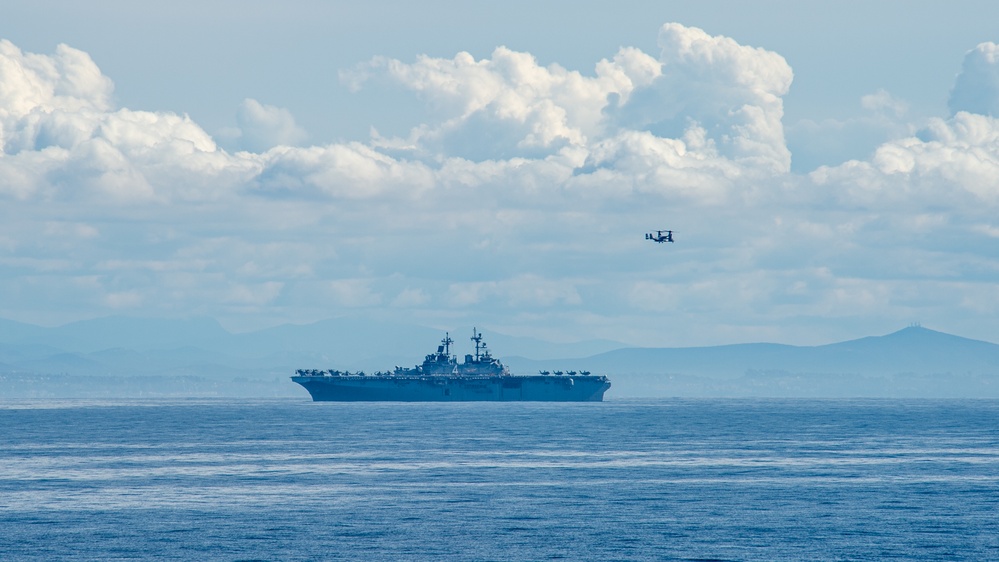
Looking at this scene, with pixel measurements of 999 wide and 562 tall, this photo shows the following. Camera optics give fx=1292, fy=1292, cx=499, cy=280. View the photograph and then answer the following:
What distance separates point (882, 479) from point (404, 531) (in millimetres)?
36658

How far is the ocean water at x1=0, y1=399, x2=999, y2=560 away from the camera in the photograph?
174ft

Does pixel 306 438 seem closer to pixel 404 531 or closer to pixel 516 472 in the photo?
pixel 516 472

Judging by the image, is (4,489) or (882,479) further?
(882,479)

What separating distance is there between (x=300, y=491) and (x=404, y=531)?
17019 mm

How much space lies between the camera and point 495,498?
2736 inches

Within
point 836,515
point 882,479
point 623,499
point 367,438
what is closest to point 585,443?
point 367,438

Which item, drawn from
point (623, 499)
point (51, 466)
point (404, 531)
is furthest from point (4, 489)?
point (623, 499)

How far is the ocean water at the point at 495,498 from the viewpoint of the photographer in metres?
52.9

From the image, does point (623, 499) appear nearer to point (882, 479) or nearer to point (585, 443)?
point (882, 479)

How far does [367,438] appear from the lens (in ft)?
403

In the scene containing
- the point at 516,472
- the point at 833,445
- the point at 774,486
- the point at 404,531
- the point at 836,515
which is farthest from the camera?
the point at 833,445

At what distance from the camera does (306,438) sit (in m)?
124

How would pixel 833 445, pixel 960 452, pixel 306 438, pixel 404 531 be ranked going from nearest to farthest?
1. pixel 404 531
2. pixel 960 452
3. pixel 833 445
4. pixel 306 438

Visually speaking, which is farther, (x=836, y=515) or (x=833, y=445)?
(x=833, y=445)
